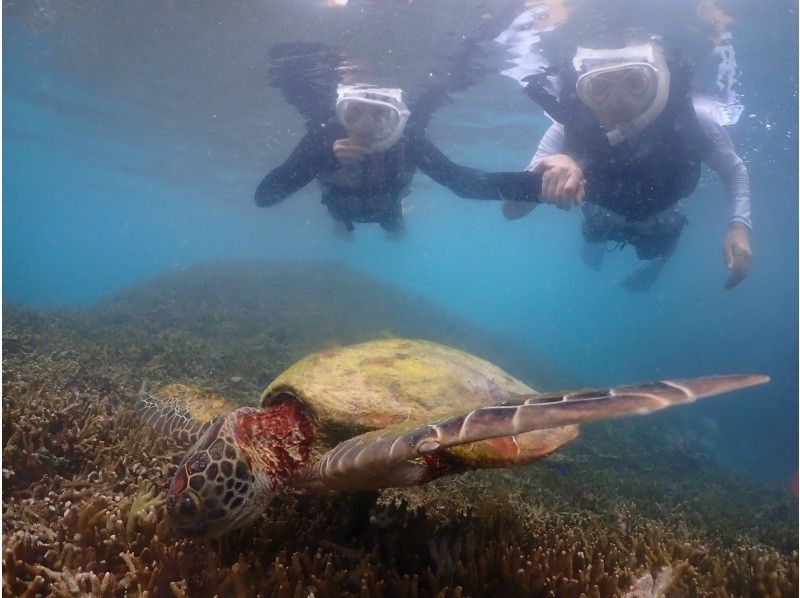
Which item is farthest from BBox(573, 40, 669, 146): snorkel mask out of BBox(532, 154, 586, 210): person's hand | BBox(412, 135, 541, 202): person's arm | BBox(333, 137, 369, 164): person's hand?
BBox(333, 137, 369, 164): person's hand

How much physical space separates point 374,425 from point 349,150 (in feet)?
17.8

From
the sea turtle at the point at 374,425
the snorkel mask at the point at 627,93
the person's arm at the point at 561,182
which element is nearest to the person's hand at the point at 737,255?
the person's arm at the point at 561,182

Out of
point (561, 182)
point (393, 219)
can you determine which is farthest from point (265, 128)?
point (561, 182)

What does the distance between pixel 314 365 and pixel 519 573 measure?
72.7 inches

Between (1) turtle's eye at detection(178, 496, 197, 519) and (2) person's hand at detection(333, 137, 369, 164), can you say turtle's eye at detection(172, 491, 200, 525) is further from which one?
(2) person's hand at detection(333, 137, 369, 164)

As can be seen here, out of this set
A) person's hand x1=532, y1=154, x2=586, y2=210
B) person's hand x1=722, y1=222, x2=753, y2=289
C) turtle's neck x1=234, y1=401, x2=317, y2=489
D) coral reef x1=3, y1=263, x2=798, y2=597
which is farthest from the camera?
A: person's hand x1=722, y1=222, x2=753, y2=289

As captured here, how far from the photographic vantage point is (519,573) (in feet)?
8.09

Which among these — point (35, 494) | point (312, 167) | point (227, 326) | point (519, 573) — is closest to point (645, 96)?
point (312, 167)

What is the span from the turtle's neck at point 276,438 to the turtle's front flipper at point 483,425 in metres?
0.61

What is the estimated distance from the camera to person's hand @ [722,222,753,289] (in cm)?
471

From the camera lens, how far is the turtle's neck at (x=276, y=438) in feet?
9.18

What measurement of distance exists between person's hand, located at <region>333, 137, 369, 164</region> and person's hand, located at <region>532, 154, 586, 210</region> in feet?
10.9

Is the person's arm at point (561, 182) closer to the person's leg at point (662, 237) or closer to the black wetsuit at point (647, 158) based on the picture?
the black wetsuit at point (647, 158)

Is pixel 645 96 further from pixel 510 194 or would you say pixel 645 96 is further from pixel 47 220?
pixel 47 220
